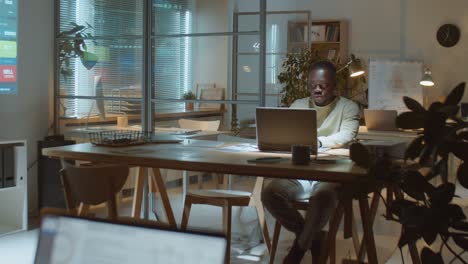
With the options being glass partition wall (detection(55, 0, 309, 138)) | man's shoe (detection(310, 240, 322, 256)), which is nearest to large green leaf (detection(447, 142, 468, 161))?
man's shoe (detection(310, 240, 322, 256))

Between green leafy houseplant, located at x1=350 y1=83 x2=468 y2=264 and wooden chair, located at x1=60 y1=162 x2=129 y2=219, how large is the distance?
182cm

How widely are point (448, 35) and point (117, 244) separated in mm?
8075

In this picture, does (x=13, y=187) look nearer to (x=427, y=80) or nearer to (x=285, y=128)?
(x=285, y=128)

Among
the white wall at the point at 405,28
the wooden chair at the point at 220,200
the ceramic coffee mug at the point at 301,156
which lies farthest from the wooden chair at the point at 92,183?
the white wall at the point at 405,28

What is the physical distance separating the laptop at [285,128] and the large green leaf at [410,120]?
153 centimetres

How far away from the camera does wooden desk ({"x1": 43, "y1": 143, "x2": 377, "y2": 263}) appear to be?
274 centimetres

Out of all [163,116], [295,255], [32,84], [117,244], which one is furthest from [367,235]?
[32,84]

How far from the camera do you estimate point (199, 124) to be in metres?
4.88

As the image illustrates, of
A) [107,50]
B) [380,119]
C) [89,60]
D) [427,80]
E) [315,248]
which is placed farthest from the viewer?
[427,80]

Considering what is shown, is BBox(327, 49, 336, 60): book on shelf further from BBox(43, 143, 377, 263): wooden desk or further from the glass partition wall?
BBox(43, 143, 377, 263): wooden desk

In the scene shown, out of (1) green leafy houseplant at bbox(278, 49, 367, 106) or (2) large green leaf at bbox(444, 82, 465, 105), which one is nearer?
(2) large green leaf at bbox(444, 82, 465, 105)

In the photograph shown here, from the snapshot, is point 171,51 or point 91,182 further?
point 171,51

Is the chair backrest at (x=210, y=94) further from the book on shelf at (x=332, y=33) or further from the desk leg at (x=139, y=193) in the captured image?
the book on shelf at (x=332, y=33)

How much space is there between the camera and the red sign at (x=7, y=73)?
504 centimetres
